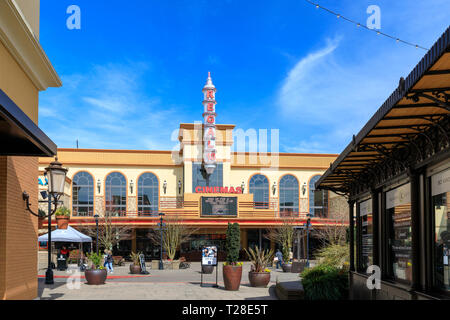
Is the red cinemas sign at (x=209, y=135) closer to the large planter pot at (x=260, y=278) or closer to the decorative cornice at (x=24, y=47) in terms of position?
the large planter pot at (x=260, y=278)

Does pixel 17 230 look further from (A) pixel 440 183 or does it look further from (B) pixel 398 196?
(A) pixel 440 183

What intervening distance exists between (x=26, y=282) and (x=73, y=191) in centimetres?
3939

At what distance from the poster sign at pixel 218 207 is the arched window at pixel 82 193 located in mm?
11947

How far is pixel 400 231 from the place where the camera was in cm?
1076

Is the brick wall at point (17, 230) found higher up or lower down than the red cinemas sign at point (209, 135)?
lower down

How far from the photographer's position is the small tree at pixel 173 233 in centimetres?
3950

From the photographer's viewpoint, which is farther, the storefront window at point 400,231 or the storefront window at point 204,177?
the storefront window at point 204,177

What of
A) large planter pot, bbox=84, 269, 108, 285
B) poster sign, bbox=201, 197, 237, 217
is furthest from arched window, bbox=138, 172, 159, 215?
large planter pot, bbox=84, 269, 108, 285

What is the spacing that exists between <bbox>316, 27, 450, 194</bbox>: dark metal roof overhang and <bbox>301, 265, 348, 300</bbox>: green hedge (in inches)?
131

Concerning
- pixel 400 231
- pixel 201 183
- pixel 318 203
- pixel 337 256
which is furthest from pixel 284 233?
pixel 400 231

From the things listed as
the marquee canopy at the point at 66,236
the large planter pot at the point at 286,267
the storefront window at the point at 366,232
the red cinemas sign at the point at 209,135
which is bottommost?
the large planter pot at the point at 286,267

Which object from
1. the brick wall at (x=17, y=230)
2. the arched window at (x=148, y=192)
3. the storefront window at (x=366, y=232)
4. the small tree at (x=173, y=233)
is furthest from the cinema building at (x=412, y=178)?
the arched window at (x=148, y=192)

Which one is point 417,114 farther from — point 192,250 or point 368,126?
point 192,250

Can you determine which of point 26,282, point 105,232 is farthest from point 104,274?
point 105,232
